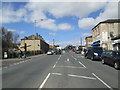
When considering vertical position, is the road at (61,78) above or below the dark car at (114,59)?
below

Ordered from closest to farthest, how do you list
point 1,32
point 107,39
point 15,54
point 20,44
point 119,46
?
point 119,46
point 15,54
point 107,39
point 1,32
point 20,44

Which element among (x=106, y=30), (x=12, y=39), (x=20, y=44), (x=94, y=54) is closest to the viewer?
(x=94, y=54)

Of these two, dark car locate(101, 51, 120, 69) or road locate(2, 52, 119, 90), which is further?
dark car locate(101, 51, 120, 69)

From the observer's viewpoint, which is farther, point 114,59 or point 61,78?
point 114,59

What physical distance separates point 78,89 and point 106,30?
4048 cm

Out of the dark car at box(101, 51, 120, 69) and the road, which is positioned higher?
the dark car at box(101, 51, 120, 69)

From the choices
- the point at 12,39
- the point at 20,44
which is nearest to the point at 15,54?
the point at 12,39

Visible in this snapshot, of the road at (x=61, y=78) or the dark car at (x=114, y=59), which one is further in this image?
the dark car at (x=114, y=59)

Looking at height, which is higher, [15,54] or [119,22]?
[119,22]

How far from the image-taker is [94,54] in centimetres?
2417

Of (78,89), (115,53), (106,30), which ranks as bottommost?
(78,89)

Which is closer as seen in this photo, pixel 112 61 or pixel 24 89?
pixel 24 89

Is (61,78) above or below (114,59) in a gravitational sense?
below

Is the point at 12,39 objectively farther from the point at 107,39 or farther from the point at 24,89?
the point at 24,89
